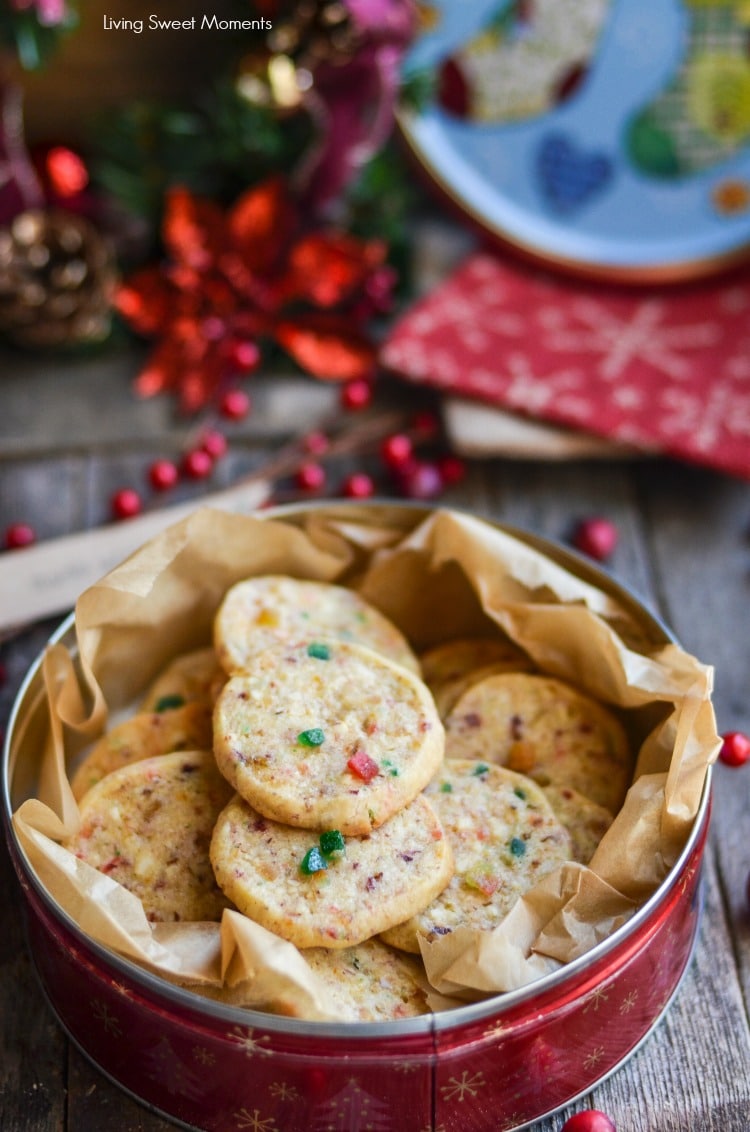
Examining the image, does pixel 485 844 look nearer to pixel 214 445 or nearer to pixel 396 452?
pixel 396 452

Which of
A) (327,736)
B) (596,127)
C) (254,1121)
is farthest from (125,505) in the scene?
(596,127)

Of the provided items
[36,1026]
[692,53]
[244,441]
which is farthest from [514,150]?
[36,1026]

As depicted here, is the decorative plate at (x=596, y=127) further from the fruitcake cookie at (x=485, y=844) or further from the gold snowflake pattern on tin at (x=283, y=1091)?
the gold snowflake pattern on tin at (x=283, y=1091)

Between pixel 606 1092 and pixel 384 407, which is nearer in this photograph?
pixel 606 1092

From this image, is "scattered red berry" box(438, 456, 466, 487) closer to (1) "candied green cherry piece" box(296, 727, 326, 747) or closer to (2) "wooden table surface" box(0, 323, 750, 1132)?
(2) "wooden table surface" box(0, 323, 750, 1132)

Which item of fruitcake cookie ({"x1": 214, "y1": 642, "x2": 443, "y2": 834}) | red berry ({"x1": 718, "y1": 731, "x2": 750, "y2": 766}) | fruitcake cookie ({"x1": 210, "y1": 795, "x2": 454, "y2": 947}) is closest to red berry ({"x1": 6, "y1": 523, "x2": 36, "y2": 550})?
fruitcake cookie ({"x1": 214, "y1": 642, "x2": 443, "y2": 834})

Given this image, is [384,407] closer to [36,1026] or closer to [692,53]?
[692,53]

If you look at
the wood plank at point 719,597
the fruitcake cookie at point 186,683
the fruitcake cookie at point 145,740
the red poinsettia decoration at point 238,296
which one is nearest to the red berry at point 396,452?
the red poinsettia decoration at point 238,296
